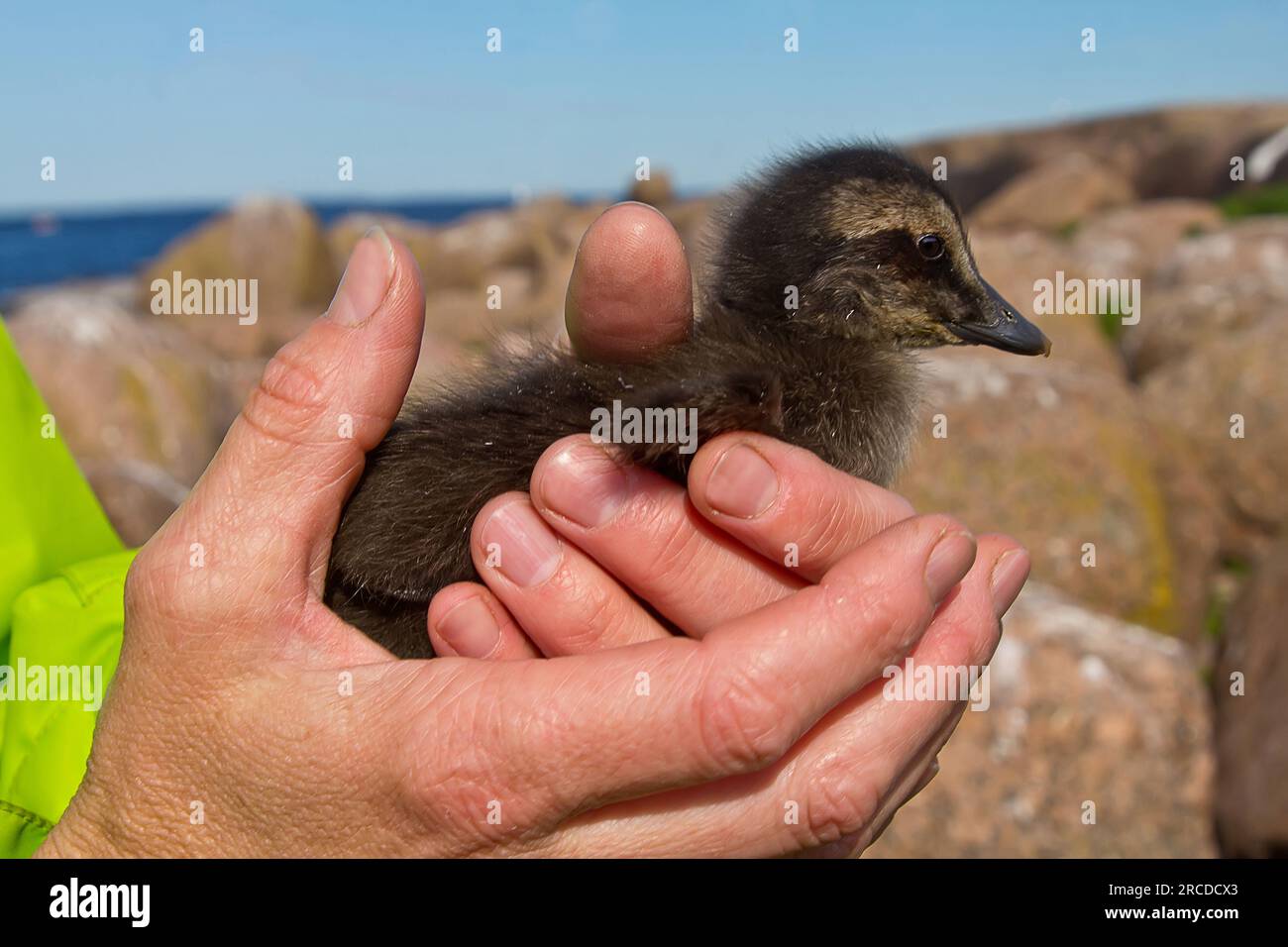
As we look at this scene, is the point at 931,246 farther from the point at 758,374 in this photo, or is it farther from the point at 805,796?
the point at 805,796

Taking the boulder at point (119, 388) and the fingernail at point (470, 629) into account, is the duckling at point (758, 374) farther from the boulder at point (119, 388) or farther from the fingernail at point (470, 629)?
the boulder at point (119, 388)

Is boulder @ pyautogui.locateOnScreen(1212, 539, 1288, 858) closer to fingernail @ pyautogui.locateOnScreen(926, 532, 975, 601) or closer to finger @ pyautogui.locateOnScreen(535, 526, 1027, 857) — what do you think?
finger @ pyautogui.locateOnScreen(535, 526, 1027, 857)

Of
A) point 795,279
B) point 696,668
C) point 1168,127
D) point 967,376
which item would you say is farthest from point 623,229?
point 1168,127

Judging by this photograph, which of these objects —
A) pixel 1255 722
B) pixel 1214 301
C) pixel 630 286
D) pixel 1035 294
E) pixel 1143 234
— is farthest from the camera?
pixel 1143 234

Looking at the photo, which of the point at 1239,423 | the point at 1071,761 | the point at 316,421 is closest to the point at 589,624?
the point at 316,421

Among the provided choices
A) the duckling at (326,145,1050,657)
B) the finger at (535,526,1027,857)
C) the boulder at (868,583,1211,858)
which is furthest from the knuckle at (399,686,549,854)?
the boulder at (868,583,1211,858)
